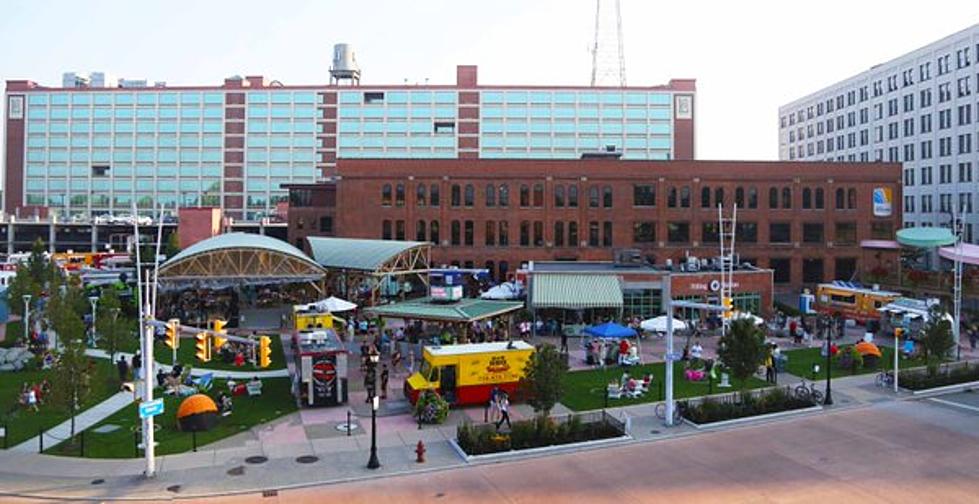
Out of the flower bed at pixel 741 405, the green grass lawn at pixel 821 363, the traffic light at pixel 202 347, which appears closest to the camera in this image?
the traffic light at pixel 202 347

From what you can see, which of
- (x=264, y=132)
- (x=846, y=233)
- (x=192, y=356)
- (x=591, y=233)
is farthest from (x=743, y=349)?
(x=264, y=132)

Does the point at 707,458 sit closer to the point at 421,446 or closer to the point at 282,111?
the point at 421,446

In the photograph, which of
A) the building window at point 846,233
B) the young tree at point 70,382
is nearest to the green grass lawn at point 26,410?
the young tree at point 70,382

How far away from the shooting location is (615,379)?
1398 inches

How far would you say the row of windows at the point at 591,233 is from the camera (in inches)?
2825

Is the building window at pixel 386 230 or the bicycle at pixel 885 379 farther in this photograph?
the building window at pixel 386 230

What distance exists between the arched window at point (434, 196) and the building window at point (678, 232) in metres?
20.8

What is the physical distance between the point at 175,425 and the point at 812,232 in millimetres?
60667

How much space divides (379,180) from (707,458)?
52380 millimetres

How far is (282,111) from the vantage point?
125m

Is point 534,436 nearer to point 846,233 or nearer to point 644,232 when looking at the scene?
point 644,232

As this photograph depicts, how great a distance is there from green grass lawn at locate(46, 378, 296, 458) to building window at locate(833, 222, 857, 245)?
5605 cm

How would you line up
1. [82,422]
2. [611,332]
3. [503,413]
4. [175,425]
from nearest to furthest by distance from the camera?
1. [503,413]
2. [175,425]
3. [82,422]
4. [611,332]

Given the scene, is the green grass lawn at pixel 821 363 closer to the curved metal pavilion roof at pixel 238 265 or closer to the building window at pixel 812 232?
the building window at pixel 812 232
